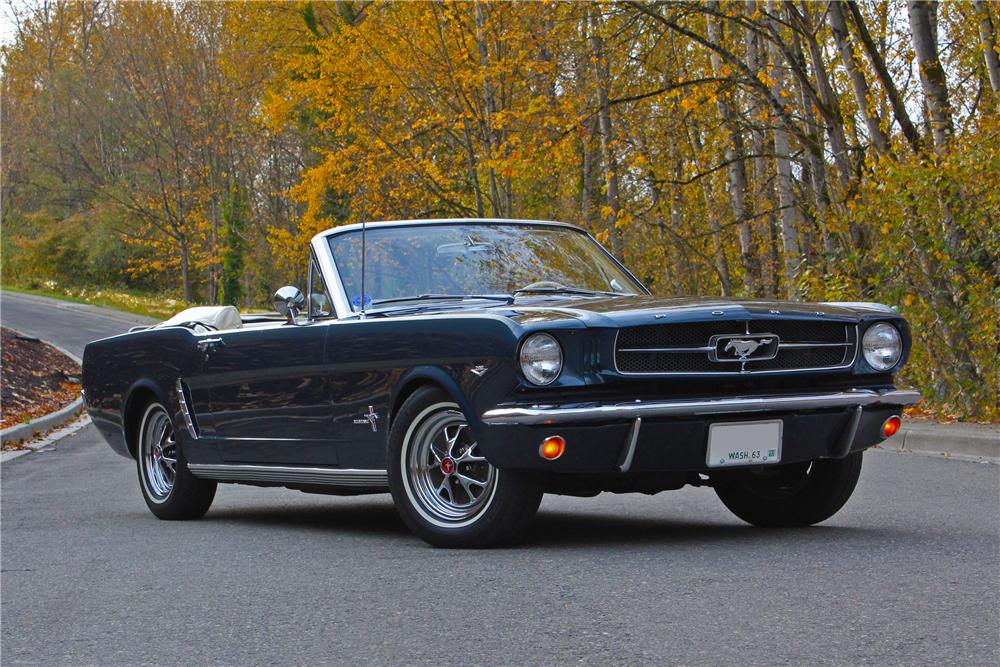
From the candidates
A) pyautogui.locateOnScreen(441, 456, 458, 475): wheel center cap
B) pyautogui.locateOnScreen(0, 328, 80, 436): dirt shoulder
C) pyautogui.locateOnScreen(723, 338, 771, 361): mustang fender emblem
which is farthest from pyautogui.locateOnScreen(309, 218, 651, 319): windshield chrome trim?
pyautogui.locateOnScreen(0, 328, 80, 436): dirt shoulder

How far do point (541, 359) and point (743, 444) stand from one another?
36.2 inches

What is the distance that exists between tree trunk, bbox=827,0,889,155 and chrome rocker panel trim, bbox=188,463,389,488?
1008cm

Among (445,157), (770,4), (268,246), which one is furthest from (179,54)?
(770,4)

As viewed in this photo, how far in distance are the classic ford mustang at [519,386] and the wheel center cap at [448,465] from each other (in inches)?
0.9

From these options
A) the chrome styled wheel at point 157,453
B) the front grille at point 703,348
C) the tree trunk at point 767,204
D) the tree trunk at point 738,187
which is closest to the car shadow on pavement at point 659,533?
the front grille at point 703,348

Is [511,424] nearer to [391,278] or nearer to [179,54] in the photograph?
[391,278]

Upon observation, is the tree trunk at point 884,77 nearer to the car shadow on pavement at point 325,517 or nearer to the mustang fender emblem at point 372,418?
the car shadow on pavement at point 325,517

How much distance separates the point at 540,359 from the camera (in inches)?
221

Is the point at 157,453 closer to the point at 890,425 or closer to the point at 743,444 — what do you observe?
the point at 743,444

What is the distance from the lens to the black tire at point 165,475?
8.20m

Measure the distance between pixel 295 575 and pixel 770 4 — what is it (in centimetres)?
1866

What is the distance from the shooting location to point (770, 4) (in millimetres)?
22375

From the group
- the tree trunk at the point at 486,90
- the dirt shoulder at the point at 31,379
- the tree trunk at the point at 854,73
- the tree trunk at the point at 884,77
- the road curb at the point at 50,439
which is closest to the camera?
the road curb at the point at 50,439

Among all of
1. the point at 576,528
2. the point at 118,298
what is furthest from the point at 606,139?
the point at 118,298
